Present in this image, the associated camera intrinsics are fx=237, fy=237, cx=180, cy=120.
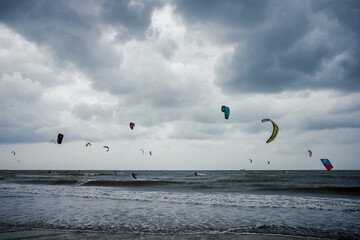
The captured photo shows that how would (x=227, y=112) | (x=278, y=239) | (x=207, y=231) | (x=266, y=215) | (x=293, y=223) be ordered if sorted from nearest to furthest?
1. (x=278, y=239)
2. (x=207, y=231)
3. (x=293, y=223)
4. (x=266, y=215)
5. (x=227, y=112)

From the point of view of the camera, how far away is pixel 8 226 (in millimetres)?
7602

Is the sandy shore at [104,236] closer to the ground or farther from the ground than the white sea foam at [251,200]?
farther from the ground

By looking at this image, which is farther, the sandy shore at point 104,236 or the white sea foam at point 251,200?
the white sea foam at point 251,200

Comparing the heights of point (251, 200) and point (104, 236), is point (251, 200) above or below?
below

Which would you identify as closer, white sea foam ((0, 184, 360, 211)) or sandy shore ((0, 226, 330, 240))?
sandy shore ((0, 226, 330, 240))

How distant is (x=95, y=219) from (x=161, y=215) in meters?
2.58

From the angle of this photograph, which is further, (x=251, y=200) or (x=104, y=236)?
(x=251, y=200)

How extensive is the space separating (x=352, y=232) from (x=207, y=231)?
4631 mm

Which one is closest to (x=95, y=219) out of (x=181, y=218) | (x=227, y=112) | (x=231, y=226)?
(x=181, y=218)

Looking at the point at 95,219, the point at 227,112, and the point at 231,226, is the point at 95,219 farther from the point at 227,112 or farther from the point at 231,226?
the point at 227,112

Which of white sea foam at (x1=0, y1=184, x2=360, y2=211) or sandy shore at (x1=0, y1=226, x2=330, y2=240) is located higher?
sandy shore at (x1=0, y1=226, x2=330, y2=240)

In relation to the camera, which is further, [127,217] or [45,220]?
[127,217]

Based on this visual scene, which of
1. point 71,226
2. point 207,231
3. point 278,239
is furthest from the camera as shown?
point 71,226

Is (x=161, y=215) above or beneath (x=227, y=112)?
beneath
